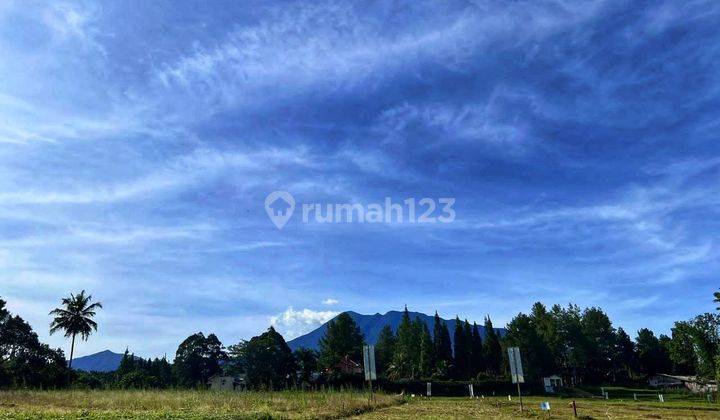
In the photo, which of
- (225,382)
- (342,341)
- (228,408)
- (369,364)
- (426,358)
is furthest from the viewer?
(342,341)

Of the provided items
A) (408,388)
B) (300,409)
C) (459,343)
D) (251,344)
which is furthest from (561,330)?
(300,409)

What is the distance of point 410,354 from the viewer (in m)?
85.4

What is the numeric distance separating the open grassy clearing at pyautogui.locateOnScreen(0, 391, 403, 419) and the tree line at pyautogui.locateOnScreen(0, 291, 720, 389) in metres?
10.0

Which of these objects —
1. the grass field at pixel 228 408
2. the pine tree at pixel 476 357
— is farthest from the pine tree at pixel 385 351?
the grass field at pixel 228 408

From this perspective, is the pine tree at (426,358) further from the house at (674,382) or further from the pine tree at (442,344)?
the house at (674,382)

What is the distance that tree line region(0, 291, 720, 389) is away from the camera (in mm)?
68125

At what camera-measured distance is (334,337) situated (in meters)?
97.6

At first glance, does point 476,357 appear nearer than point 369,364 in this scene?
No

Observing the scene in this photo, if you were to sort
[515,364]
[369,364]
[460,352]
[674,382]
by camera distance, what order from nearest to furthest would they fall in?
[515,364], [369,364], [460,352], [674,382]

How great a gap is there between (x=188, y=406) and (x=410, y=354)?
6350cm

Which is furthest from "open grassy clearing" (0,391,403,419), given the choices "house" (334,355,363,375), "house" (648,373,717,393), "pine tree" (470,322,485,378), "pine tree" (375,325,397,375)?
"house" (648,373,717,393)

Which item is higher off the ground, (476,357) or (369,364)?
(369,364)

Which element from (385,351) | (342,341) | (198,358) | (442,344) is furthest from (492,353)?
(198,358)

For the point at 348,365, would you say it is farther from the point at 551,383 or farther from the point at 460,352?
the point at 551,383
